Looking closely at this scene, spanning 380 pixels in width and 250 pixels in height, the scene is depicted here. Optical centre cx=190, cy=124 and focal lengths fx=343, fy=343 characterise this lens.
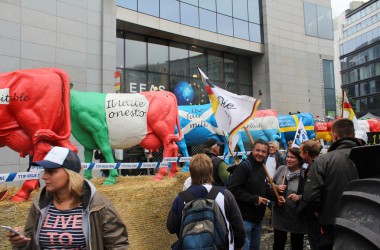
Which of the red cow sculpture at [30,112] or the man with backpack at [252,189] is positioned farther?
the red cow sculpture at [30,112]

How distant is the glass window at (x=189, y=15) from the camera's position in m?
17.4

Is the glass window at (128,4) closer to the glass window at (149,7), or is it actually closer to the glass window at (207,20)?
the glass window at (149,7)

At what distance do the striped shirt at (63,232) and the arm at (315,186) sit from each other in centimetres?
225

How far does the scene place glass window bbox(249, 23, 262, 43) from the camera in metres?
20.4

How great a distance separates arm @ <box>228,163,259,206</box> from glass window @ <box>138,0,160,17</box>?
44.0 feet

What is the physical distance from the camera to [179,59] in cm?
1838

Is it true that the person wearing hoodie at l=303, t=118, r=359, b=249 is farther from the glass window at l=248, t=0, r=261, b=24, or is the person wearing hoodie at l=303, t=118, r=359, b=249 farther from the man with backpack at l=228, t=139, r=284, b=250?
the glass window at l=248, t=0, r=261, b=24

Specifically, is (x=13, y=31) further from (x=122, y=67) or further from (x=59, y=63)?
(x=122, y=67)

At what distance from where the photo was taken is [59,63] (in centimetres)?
1259

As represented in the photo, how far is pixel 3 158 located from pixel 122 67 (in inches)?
280

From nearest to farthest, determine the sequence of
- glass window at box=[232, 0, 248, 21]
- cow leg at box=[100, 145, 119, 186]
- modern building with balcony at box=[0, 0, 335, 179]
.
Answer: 1. cow leg at box=[100, 145, 119, 186]
2. modern building with balcony at box=[0, 0, 335, 179]
3. glass window at box=[232, 0, 248, 21]

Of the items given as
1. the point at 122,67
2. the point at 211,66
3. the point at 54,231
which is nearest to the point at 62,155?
the point at 54,231

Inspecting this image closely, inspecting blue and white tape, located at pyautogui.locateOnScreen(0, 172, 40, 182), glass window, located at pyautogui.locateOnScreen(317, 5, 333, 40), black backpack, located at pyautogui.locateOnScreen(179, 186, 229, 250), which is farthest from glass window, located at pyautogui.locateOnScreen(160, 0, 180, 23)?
black backpack, located at pyautogui.locateOnScreen(179, 186, 229, 250)

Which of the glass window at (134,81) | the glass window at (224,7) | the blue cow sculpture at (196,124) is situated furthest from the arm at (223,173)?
the glass window at (224,7)
